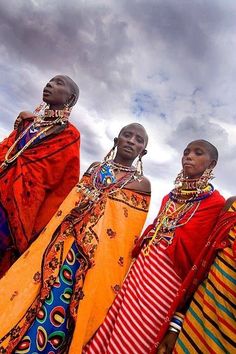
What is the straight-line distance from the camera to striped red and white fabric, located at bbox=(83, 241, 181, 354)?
2488 millimetres

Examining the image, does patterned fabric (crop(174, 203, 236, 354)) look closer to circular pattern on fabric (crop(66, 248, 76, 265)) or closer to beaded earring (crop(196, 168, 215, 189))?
beaded earring (crop(196, 168, 215, 189))

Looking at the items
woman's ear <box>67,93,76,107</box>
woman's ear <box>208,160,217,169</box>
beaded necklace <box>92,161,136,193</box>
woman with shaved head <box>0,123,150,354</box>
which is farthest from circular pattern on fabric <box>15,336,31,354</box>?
woman's ear <box>67,93,76,107</box>

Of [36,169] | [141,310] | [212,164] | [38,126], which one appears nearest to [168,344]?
[141,310]

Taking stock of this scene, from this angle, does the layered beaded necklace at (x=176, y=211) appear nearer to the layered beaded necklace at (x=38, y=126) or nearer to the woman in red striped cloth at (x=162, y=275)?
the woman in red striped cloth at (x=162, y=275)

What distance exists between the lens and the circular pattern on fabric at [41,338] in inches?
102

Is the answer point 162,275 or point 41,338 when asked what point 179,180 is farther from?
point 41,338

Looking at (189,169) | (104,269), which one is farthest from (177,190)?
(104,269)

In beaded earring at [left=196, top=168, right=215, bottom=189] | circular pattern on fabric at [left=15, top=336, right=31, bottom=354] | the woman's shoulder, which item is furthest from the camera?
beaded earring at [left=196, top=168, right=215, bottom=189]

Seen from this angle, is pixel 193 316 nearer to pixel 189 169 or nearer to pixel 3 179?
pixel 189 169

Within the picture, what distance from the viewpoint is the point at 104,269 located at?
2.95 m

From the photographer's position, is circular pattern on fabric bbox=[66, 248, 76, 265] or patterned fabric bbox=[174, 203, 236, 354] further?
circular pattern on fabric bbox=[66, 248, 76, 265]

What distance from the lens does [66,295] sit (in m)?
2.83

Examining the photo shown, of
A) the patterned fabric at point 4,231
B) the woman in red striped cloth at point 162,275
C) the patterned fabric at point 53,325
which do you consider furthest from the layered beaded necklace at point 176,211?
the patterned fabric at point 4,231

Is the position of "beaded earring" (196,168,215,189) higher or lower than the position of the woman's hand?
higher
